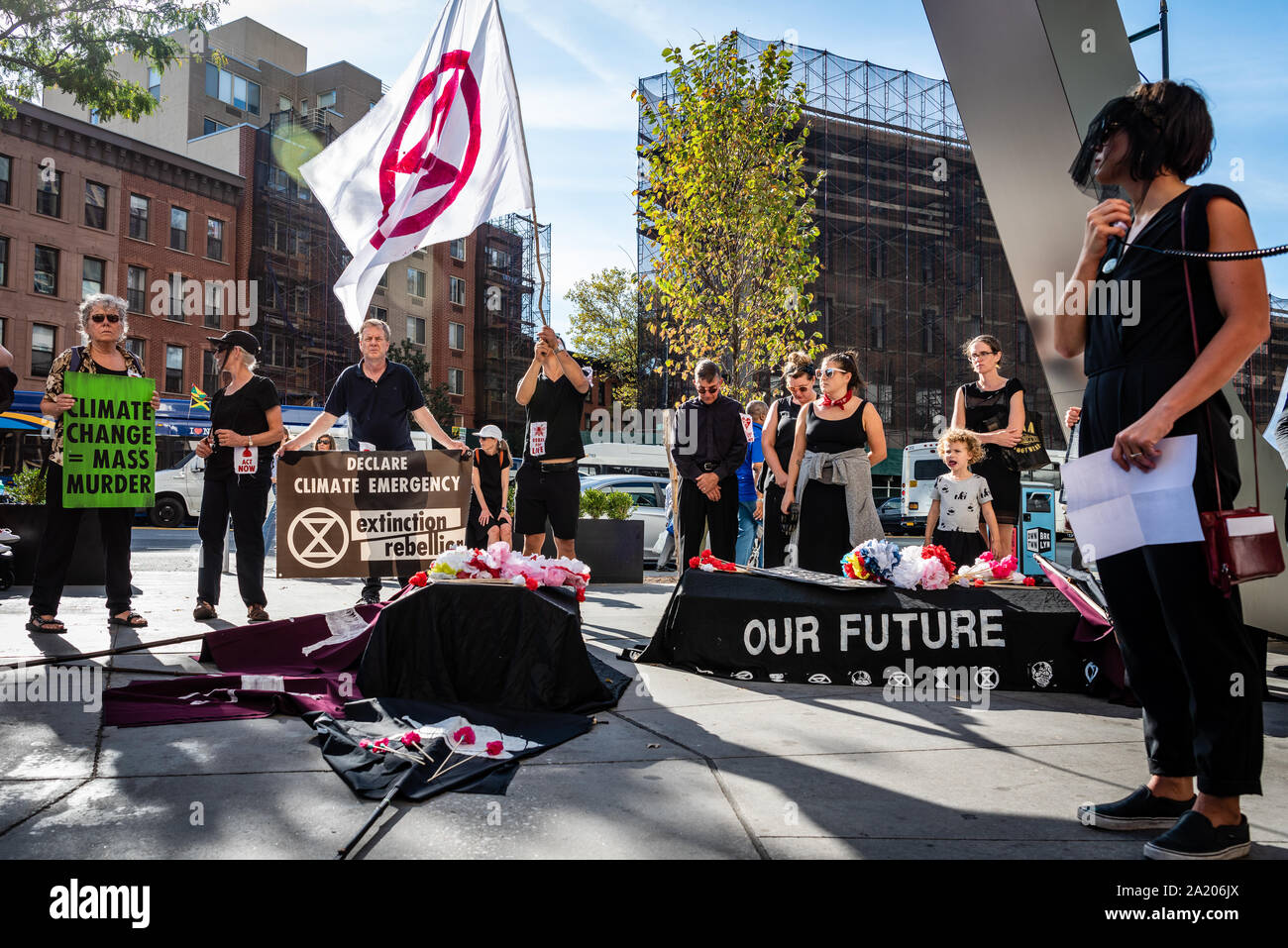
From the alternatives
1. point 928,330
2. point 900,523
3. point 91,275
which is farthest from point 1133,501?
point 928,330

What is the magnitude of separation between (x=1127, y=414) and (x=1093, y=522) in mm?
333

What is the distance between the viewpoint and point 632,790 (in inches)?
119

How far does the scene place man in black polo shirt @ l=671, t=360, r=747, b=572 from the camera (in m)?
7.23

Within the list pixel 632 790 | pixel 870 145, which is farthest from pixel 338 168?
pixel 870 145

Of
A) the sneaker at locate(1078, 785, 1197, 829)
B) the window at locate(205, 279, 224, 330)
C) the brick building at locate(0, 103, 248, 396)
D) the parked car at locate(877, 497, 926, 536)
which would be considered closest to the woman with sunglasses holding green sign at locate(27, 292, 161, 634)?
the sneaker at locate(1078, 785, 1197, 829)

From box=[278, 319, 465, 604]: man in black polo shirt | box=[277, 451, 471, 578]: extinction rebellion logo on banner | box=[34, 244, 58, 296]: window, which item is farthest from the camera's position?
box=[34, 244, 58, 296]: window

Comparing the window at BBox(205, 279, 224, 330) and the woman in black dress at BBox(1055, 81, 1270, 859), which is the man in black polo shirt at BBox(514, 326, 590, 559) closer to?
the woman in black dress at BBox(1055, 81, 1270, 859)

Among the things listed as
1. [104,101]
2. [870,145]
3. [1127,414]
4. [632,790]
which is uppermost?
[870,145]

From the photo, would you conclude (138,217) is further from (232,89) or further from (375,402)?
(375,402)

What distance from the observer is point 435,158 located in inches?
232

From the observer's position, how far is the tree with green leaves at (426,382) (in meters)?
46.2

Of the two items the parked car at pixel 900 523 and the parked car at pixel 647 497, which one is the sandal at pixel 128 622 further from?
the parked car at pixel 900 523

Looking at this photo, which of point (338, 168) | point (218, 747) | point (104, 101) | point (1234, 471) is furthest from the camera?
point (104, 101)
